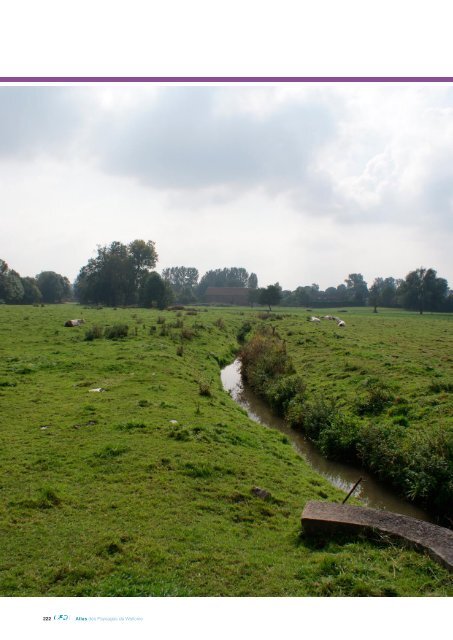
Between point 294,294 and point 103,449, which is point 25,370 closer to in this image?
point 103,449

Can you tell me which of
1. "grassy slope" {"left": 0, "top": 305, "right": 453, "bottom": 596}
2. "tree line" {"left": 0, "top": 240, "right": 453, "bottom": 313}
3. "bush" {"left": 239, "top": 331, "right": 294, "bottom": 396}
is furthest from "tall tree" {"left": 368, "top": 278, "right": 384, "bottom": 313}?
"grassy slope" {"left": 0, "top": 305, "right": 453, "bottom": 596}

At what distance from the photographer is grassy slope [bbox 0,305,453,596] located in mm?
5531

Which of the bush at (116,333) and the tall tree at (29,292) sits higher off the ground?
the tall tree at (29,292)

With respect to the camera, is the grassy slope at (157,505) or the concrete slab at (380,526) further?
the concrete slab at (380,526)

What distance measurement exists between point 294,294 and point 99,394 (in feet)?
380

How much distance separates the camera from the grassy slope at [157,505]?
5.53 metres

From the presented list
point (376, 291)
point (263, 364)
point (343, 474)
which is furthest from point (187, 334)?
point (376, 291)

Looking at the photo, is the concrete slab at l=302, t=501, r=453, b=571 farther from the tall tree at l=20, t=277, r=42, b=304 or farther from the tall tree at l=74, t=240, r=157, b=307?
the tall tree at l=20, t=277, r=42, b=304

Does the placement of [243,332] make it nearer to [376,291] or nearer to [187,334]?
[187,334]

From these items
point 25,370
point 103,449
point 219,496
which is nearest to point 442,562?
point 219,496

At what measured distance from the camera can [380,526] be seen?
21.5 ft

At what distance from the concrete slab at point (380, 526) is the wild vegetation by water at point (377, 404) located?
7.10 ft

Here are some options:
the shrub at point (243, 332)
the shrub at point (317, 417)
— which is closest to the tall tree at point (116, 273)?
the shrub at point (243, 332)

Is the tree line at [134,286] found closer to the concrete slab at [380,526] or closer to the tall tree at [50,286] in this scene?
the tall tree at [50,286]
